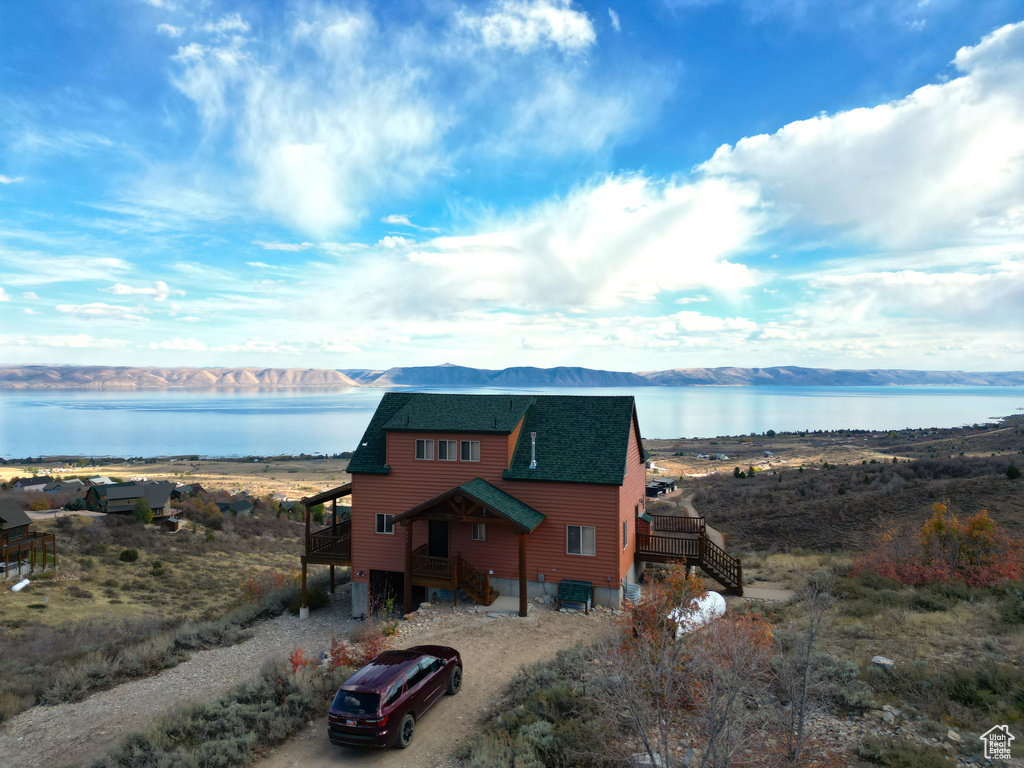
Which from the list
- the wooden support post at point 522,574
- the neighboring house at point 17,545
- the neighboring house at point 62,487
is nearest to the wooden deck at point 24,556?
the neighboring house at point 17,545

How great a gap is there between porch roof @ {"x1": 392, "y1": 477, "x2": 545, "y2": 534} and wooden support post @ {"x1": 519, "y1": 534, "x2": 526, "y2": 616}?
0.55m

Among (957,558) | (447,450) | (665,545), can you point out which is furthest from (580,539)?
(957,558)

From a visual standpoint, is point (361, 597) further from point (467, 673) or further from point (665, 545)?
point (665, 545)

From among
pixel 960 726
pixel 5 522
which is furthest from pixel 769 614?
pixel 5 522

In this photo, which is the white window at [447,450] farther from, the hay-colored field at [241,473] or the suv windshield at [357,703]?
the hay-colored field at [241,473]

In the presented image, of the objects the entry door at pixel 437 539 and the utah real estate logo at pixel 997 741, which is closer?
the utah real estate logo at pixel 997 741

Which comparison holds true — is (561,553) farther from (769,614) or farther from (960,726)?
(960,726)

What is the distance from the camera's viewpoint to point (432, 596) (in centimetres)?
2219

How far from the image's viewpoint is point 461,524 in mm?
21750

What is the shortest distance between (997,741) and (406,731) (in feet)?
34.8

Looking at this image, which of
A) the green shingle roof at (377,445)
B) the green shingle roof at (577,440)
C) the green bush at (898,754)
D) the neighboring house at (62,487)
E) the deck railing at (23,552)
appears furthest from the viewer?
the neighboring house at (62,487)

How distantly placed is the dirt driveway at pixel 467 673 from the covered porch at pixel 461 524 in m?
1.57

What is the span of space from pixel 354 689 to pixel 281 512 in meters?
53.6

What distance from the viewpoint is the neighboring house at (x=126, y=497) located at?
48.3 metres
